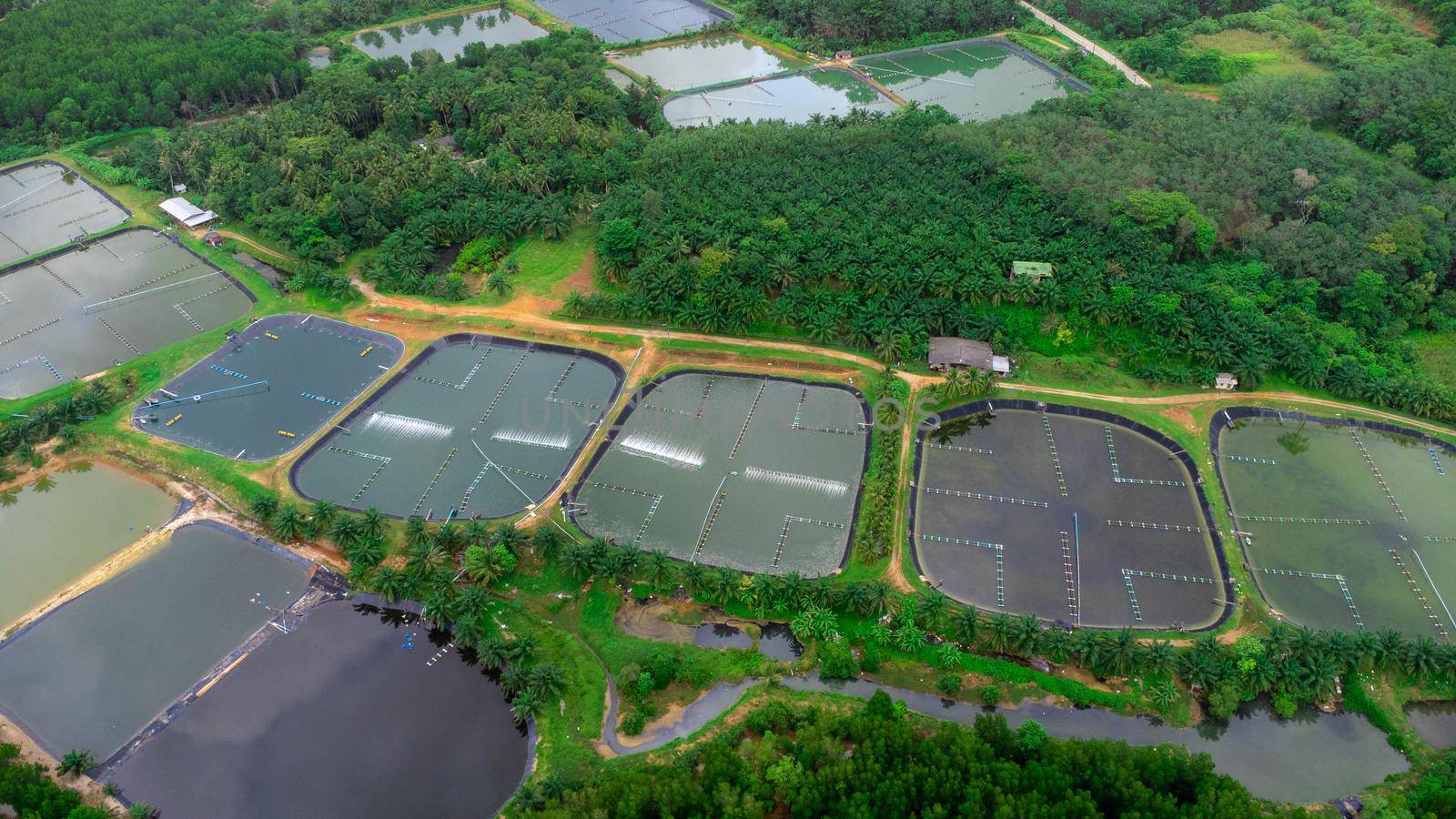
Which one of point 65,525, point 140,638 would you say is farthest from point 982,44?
point 140,638

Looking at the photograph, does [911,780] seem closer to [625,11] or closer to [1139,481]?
[1139,481]

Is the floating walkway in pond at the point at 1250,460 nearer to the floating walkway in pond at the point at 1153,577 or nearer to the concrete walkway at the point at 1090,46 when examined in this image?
the floating walkway in pond at the point at 1153,577

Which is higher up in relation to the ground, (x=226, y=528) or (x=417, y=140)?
(x=417, y=140)

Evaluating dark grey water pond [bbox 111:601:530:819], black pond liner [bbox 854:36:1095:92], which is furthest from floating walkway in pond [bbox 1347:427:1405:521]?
black pond liner [bbox 854:36:1095:92]

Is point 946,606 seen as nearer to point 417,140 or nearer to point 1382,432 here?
point 1382,432

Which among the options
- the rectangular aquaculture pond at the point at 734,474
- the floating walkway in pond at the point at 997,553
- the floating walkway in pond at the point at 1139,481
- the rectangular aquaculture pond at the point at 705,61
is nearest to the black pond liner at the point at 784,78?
the rectangular aquaculture pond at the point at 705,61

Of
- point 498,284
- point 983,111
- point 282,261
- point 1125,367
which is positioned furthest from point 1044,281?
point 282,261
